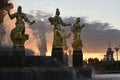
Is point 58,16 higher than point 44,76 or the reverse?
higher

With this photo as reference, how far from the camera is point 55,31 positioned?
122ft

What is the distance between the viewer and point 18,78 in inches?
1156

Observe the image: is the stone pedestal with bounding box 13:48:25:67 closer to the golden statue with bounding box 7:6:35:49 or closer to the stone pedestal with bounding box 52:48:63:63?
the golden statue with bounding box 7:6:35:49

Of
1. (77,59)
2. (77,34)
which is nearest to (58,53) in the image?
(77,59)

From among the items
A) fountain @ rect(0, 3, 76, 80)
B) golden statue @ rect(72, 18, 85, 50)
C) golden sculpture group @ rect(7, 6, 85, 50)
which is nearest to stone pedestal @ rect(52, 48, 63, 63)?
golden sculpture group @ rect(7, 6, 85, 50)

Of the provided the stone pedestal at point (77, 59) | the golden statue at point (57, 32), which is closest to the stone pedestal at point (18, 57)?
the golden statue at point (57, 32)

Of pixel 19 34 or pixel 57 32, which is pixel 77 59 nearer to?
pixel 57 32

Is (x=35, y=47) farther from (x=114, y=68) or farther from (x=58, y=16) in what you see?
(x=114, y=68)

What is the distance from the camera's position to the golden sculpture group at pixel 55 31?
31.5 m

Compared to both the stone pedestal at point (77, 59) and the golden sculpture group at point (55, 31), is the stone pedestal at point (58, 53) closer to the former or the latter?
the golden sculpture group at point (55, 31)

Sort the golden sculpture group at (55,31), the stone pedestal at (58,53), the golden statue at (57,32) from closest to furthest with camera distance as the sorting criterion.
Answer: the golden sculpture group at (55,31), the golden statue at (57,32), the stone pedestal at (58,53)

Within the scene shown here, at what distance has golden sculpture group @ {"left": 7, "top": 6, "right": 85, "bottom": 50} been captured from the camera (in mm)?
31484

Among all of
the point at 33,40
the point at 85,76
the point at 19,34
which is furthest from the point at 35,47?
the point at 19,34

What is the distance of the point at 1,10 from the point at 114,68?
81.5m
